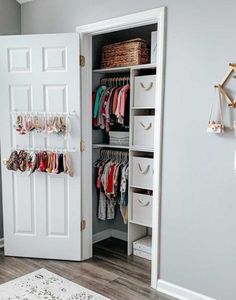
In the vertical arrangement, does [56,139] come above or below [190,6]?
below

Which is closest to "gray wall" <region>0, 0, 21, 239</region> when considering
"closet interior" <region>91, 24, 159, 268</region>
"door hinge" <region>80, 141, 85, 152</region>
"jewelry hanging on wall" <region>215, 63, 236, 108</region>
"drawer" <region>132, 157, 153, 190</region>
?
"closet interior" <region>91, 24, 159, 268</region>

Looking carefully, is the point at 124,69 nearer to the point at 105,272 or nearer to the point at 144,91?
the point at 144,91

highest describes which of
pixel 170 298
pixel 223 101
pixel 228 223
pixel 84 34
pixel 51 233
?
pixel 84 34

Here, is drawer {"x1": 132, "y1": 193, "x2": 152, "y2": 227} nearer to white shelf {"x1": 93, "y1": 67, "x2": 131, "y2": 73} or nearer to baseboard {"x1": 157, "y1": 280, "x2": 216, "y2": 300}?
baseboard {"x1": 157, "y1": 280, "x2": 216, "y2": 300}

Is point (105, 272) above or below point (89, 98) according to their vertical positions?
below

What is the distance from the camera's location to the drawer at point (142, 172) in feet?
10.8

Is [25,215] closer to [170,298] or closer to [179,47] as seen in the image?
[170,298]

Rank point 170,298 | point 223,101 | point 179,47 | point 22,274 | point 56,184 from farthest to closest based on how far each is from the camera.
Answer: point 56,184 < point 22,274 < point 170,298 < point 179,47 < point 223,101

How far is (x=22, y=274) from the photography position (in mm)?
2975

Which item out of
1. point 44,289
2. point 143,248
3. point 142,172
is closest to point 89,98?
point 142,172

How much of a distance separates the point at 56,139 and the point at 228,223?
169 cm

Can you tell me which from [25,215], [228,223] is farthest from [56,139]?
[228,223]

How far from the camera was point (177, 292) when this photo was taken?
2.64m

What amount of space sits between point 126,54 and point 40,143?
48.8 inches
